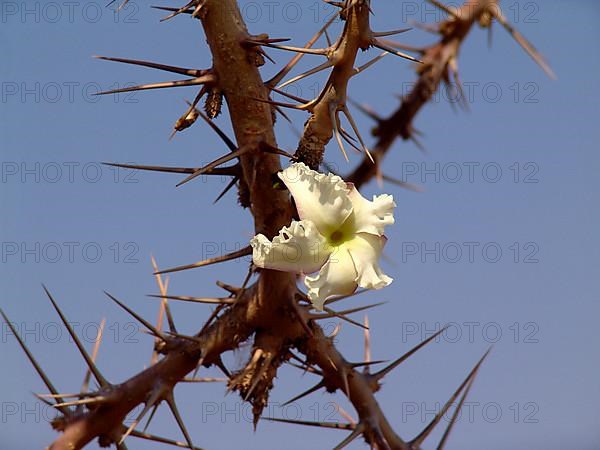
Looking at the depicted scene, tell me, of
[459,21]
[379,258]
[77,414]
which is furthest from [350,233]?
[77,414]

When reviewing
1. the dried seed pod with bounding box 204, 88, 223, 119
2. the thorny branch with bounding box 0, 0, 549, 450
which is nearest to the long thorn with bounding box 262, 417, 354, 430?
the thorny branch with bounding box 0, 0, 549, 450

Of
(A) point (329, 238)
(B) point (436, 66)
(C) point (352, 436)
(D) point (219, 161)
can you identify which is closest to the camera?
(B) point (436, 66)

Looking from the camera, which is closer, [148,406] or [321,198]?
[321,198]

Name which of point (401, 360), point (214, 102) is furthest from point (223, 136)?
point (401, 360)

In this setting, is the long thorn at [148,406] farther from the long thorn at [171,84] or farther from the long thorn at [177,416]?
the long thorn at [171,84]

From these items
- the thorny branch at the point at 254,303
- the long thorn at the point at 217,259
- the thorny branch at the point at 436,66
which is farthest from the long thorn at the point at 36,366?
the thorny branch at the point at 436,66

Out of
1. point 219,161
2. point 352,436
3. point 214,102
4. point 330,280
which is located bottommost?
point 352,436

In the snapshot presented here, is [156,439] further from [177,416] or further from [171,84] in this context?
[171,84]
